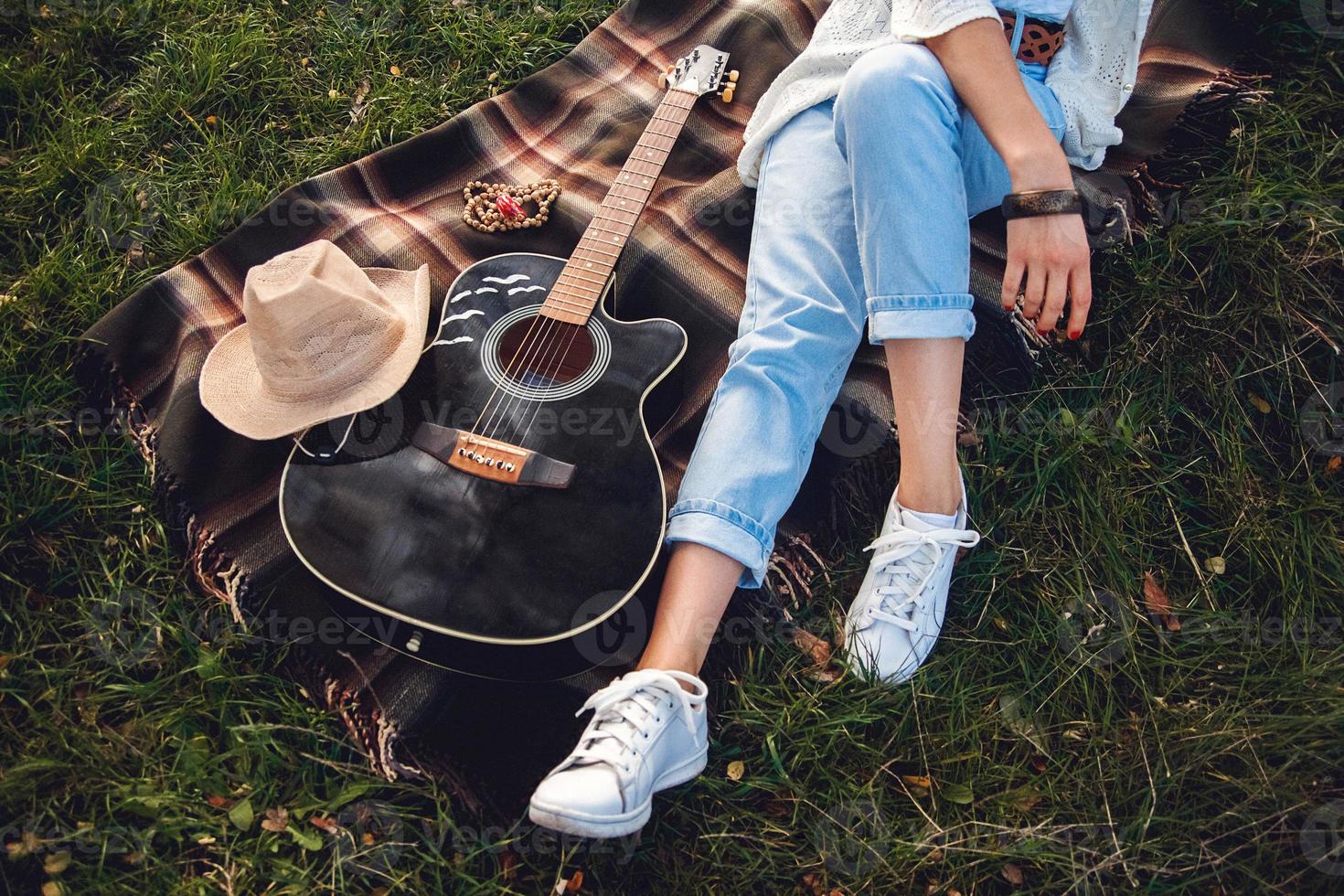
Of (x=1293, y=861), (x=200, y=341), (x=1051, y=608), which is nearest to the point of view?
(x=1293, y=861)

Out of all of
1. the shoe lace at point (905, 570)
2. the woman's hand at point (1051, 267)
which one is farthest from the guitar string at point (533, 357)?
the woman's hand at point (1051, 267)

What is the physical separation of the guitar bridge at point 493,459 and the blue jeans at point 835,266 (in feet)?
1.00

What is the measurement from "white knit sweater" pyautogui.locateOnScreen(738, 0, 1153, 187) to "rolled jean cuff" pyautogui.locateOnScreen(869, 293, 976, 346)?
25.7 inches

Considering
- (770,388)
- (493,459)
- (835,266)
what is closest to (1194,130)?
(835,266)

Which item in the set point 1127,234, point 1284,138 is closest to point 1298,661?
point 1127,234

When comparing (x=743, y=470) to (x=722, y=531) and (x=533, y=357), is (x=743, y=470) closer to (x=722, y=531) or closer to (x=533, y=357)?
(x=722, y=531)

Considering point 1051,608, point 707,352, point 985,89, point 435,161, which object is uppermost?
point 985,89

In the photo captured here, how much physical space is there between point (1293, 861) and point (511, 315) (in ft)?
7.39

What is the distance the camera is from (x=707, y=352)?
240 cm

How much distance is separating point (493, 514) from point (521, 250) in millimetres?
1135

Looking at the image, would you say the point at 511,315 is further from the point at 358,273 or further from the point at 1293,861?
the point at 1293,861

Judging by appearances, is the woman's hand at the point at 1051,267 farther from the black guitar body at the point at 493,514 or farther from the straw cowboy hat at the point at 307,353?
the straw cowboy hat at the point at 307,353

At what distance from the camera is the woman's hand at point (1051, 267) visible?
1.77m

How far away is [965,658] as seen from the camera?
2.08m
